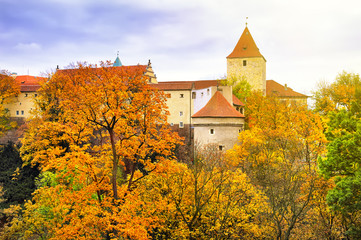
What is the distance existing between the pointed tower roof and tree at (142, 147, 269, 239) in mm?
39113

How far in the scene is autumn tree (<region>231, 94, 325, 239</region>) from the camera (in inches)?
739

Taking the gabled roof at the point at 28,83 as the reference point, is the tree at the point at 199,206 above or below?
below

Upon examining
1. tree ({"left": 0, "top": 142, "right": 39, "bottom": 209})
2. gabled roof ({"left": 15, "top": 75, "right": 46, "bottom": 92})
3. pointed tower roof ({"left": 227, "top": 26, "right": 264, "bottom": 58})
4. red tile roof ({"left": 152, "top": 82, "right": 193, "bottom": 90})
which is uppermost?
pointed tower roof ({"left": 227, "top": 26, "right": 264, "bottom": 58})

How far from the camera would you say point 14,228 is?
1944 cm

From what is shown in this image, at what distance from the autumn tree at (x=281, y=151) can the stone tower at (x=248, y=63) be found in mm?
10637

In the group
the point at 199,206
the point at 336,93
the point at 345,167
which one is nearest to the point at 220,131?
the point at 336,93

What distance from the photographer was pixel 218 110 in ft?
117

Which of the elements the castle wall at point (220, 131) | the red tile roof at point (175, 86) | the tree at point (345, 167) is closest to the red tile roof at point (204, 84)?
the red tile roof at point (175, 86)

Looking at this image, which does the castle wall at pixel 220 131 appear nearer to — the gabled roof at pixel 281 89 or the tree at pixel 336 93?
the tree at pixel 336 93

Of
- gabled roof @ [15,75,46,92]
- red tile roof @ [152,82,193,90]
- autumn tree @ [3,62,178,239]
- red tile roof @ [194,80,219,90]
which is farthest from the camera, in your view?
gabled roof @ [15,75,46,92]

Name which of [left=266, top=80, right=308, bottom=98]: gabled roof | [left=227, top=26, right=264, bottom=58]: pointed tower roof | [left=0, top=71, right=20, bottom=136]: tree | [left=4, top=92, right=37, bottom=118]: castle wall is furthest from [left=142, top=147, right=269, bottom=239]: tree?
[left=266, top=80, right=308, bottom=98]: gabled roof

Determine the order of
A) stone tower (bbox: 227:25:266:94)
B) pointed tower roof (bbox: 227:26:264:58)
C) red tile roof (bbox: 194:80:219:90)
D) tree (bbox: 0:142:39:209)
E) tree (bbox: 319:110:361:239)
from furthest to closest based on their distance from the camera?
pointed tower roof (bbox: 227:26:264:58) → stone tower (bbox: 227:25:266:94) → red tile roof (bbox: 194:80:219:90) → tree (bbox: 0:142:39:209) → tree (bbox: 319:110:361:239)

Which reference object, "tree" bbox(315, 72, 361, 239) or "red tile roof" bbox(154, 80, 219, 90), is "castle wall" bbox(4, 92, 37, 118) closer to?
→ "red tile roof" bbox(154, 80, 219, 90)

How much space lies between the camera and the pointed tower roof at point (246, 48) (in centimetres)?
5556
